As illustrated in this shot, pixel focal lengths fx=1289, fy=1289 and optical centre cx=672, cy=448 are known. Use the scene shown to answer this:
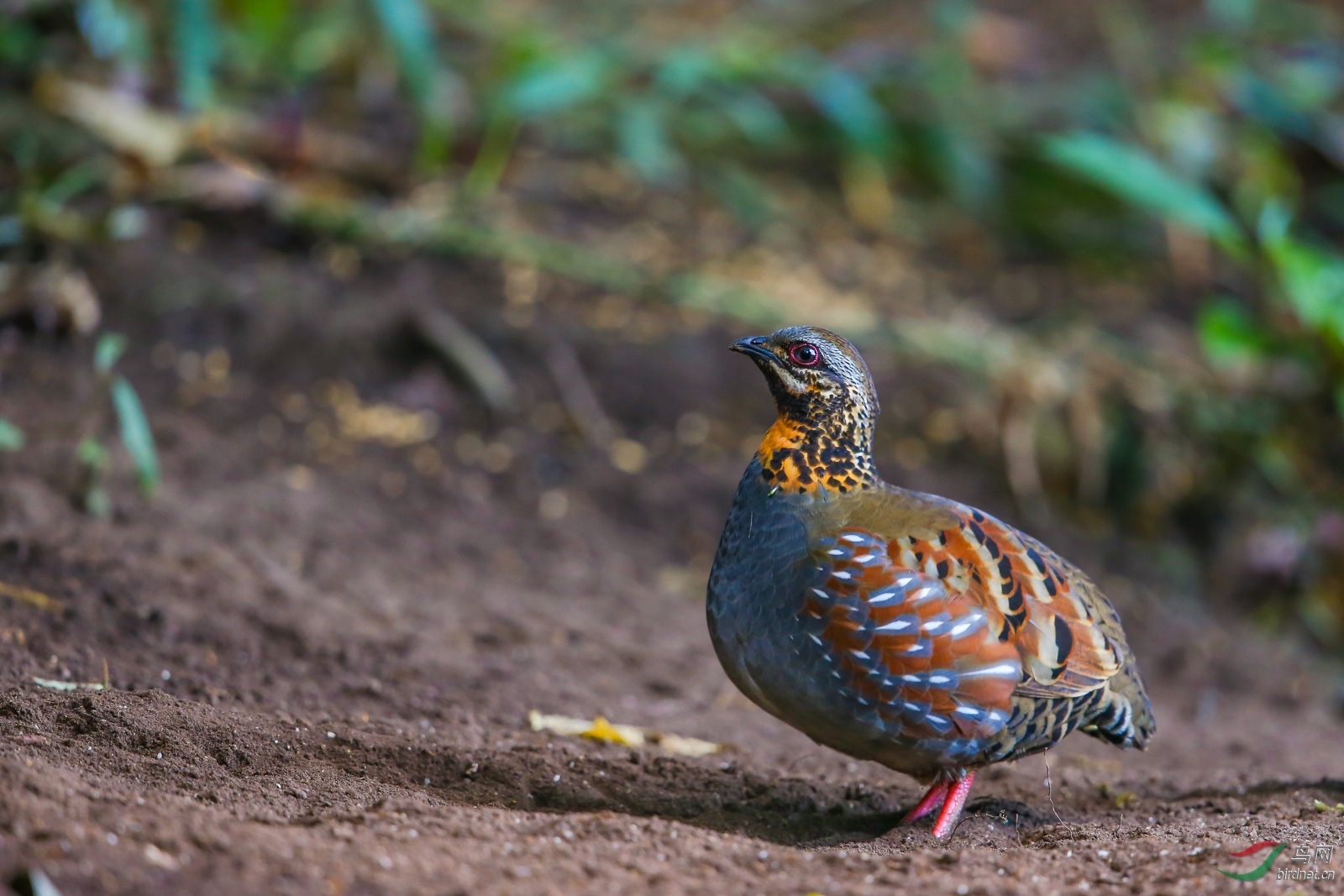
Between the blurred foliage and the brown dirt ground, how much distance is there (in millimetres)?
430

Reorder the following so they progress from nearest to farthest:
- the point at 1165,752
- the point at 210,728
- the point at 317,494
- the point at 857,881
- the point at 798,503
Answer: the point at 857,881 < the point at 210,728 < the point at 798,503 < the point at 1165,752 < the point at 317,494

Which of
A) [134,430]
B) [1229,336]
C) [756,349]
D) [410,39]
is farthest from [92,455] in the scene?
[1229,336]

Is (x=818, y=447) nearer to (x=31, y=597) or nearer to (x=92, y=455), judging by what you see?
(x=31, y=597)

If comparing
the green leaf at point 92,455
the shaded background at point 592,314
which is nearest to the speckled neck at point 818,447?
the shaded background at point 592,314

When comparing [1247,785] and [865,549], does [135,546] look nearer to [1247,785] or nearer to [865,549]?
[865,549]

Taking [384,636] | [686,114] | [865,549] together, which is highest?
[686,114]

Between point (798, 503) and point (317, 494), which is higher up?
point (798, 503)

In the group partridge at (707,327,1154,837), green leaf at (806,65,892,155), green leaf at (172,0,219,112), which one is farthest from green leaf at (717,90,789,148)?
partridge at (707,327,1154,837)

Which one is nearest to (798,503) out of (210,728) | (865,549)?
(865,549)

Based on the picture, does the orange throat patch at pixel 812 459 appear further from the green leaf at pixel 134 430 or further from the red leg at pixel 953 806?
the green leaf at pixel 134 430

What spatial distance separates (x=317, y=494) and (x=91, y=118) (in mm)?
2196

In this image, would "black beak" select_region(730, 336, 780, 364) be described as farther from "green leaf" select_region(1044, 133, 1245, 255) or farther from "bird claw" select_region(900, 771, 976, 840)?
"green leaf" select_region(1044, 133, 1245, 255)

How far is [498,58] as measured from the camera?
25.5ft

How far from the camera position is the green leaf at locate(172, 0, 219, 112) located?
6.21m
